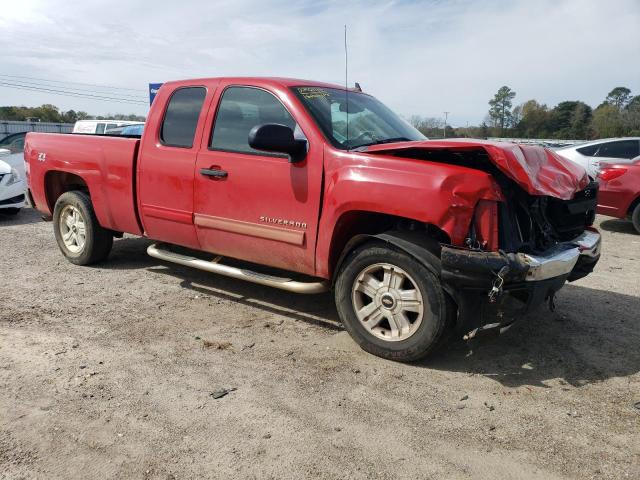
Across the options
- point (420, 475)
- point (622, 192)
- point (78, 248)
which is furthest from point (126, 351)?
point (622, 192)

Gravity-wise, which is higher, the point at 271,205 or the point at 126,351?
the point at 271,205

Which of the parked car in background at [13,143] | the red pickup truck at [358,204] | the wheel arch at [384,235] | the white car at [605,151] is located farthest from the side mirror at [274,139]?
the parked car in background at [13,143]

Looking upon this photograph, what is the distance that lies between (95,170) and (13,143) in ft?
25.1

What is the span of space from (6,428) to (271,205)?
221cm

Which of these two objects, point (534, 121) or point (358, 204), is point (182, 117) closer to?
point (358, 204)

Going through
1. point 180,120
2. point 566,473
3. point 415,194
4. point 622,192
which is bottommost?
point 566,473

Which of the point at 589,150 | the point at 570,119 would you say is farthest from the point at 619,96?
the point at 589,150

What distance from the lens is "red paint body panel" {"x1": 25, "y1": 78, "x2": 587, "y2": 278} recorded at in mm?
3361

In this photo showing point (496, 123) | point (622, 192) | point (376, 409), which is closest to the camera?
point (376, 409)

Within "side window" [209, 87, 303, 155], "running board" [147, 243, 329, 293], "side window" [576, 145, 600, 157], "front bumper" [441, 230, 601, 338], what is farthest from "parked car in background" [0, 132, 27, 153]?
"side window" [576, 145, 600, 157]

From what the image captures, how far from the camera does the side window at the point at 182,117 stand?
478cm

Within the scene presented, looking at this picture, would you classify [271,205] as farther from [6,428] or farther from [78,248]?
[78,248]

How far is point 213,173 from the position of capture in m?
4.48

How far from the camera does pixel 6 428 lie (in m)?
2.87
